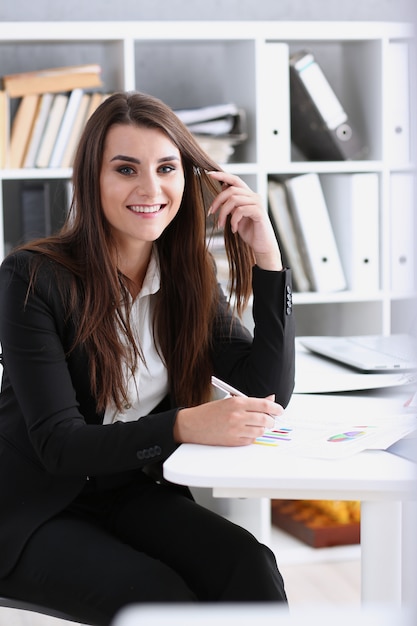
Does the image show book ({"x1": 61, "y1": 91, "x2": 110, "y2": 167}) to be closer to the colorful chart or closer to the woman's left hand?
the woman's left hand

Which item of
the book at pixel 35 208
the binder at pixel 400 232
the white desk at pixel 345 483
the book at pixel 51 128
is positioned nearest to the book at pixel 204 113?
the book at pixel 51 128

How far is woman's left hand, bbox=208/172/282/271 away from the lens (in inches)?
66.6

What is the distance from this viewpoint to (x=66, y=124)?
2.75 metres

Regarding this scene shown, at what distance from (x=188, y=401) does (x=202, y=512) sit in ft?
Result: 0.69

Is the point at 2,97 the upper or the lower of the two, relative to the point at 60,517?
upper

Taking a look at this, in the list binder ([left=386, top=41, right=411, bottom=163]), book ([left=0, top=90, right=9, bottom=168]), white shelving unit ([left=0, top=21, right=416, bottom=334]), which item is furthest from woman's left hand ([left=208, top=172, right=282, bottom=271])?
binder ([left=386, top=41, right=411, bottom=163])

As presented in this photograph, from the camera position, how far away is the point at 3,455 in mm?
1570

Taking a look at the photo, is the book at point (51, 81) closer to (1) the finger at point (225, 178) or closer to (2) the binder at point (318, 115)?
(2) the binder at point (318, 115)

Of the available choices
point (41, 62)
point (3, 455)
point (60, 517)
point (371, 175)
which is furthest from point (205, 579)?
point (41, 62)

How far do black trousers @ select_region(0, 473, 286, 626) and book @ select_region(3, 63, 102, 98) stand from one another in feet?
4.96

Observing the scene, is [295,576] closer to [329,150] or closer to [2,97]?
[329,150]

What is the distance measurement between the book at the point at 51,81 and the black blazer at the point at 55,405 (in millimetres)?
1294

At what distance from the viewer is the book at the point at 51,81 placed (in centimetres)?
272

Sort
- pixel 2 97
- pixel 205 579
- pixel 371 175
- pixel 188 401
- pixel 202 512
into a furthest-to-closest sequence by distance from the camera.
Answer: pixel 371 175 < pixel 2 97 < pixel 188 401 < pixel 202 512 < pixel 205 579
